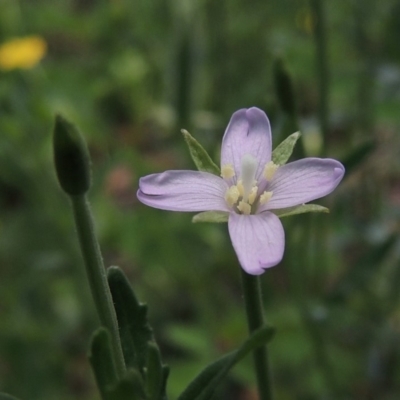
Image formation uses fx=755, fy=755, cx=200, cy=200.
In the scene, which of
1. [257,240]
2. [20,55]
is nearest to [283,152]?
[257,240]

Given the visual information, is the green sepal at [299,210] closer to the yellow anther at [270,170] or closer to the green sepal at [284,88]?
the yellow anther at [270,170]

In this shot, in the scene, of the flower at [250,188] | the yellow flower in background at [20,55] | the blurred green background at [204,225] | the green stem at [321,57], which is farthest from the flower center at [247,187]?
the yellow flower in background at [20,55]

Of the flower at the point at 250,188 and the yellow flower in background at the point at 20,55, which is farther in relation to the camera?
the yellow flower in background at the point at 20,55

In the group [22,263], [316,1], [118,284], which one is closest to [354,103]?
[316,1]

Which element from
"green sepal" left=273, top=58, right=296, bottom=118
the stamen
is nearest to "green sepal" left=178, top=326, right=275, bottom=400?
the stamen

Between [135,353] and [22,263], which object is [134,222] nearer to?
[22,263]
